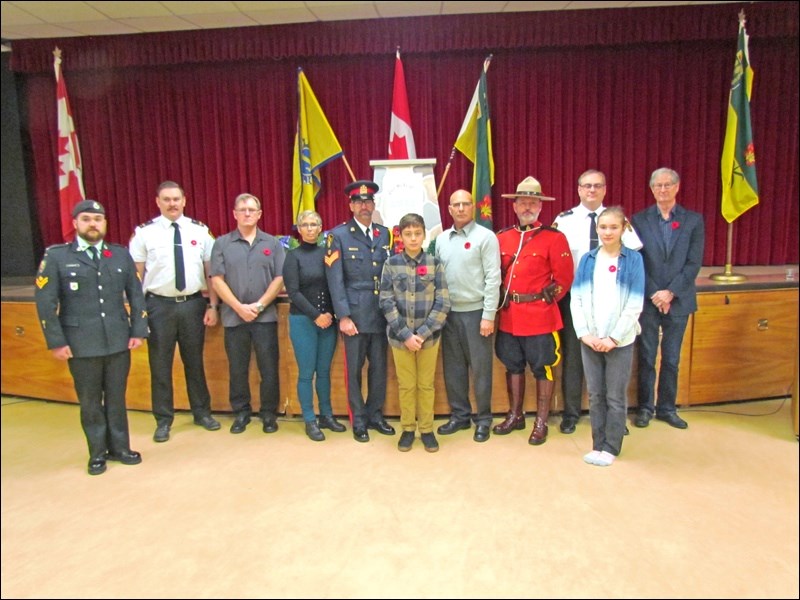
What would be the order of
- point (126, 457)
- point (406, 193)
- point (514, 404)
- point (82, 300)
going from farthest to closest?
point (406, 193)
point (514, 404)
point (126, 457)
point (82, 300)

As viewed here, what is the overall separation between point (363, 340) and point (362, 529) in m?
1.11

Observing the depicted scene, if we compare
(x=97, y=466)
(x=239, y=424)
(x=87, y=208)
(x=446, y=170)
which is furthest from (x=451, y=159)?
(x=97, y=466)

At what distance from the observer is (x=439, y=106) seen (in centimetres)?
493

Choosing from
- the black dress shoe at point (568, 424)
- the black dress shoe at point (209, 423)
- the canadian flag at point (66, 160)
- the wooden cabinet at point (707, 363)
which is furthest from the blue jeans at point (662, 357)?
the canadian flag at point (66, 160)

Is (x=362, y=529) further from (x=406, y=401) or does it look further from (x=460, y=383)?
(x=460, y=383)

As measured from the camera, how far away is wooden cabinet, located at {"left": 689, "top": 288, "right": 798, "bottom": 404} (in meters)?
3.30

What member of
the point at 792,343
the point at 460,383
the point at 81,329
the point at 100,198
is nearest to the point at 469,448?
the point at 460,383

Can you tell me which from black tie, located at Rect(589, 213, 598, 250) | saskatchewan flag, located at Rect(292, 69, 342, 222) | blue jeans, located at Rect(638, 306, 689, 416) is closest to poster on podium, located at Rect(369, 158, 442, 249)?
saskatchewan flag, located at Rect(292, 69, 342, 222)

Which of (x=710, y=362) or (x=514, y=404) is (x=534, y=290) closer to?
(x=514, y=404)

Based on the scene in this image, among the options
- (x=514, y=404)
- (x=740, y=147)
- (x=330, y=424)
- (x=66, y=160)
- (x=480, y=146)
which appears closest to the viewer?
(x=514, y=404)

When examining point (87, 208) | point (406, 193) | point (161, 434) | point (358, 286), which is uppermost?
point (406, 193)

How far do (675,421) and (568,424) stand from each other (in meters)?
0.65

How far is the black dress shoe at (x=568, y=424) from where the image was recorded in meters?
3.01

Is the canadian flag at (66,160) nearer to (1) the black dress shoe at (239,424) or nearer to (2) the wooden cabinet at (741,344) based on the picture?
(1) the black dress shoe at (239,424)
